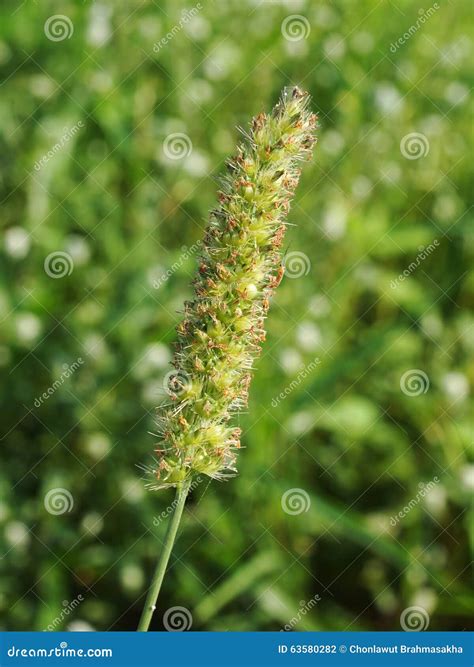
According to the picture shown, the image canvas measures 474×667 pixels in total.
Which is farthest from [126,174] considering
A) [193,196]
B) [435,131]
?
[435,131]

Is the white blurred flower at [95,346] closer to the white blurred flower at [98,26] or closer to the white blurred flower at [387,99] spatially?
the white blurred flower at [98,26]

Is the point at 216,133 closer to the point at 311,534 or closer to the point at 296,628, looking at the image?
the point at 311,534

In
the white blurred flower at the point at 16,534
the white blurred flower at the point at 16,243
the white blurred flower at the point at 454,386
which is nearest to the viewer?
the white blurred flower at the point at 16,534

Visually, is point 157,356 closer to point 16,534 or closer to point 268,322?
point 268,322

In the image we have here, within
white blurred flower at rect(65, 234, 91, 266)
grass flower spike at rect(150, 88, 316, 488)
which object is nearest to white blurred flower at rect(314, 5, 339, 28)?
white blurred flower at rect(65, 234, 91, 266)

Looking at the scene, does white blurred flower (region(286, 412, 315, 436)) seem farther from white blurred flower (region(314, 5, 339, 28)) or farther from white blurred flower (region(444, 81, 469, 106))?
white blurred flower (region(314, 5, 339, 28))

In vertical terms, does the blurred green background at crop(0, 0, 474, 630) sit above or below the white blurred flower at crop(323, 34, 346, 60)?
below

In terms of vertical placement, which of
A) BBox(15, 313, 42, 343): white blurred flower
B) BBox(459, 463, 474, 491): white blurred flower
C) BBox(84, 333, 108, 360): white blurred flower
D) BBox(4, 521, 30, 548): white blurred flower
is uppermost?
BBox(459, 463, 474, 491): white blurred flower

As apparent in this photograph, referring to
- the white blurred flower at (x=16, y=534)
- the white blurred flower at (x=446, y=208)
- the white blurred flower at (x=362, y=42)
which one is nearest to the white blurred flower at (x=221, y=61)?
the white blurred flower at (x=362, y=42)
